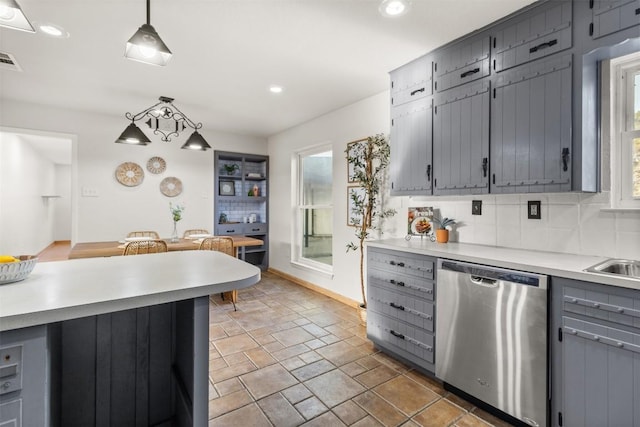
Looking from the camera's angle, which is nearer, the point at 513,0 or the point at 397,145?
the point at 513,0

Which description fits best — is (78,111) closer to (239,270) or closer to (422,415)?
(239,270)

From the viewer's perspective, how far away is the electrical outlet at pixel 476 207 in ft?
8.44

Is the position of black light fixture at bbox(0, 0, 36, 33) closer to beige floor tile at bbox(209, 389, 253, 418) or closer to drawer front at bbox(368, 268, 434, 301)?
beige floor tile at bbox(209, 389, 253, 418)

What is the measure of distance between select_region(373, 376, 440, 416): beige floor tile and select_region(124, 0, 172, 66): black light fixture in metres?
2.48

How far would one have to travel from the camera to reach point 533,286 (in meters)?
1.68

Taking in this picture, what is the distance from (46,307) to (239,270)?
0.70 m

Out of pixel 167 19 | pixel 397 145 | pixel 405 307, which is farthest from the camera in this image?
pixel 397 145

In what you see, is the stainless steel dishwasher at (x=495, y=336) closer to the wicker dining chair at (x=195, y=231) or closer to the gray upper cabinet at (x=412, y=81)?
the gray upper cabinet at (x=412, y=81)

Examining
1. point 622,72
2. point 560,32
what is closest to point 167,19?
point 560,32

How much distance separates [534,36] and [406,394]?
249 centimetres

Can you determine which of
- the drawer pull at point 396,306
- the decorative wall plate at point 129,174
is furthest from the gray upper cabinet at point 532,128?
the decorative wall plate at point 129,174

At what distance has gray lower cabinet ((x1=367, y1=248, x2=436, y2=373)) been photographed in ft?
7.36

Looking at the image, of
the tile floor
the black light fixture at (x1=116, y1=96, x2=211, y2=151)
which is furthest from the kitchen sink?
the black light fixture at (x1=116, y1=96, x2=211, y2=151)

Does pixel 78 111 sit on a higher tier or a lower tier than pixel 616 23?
higher
